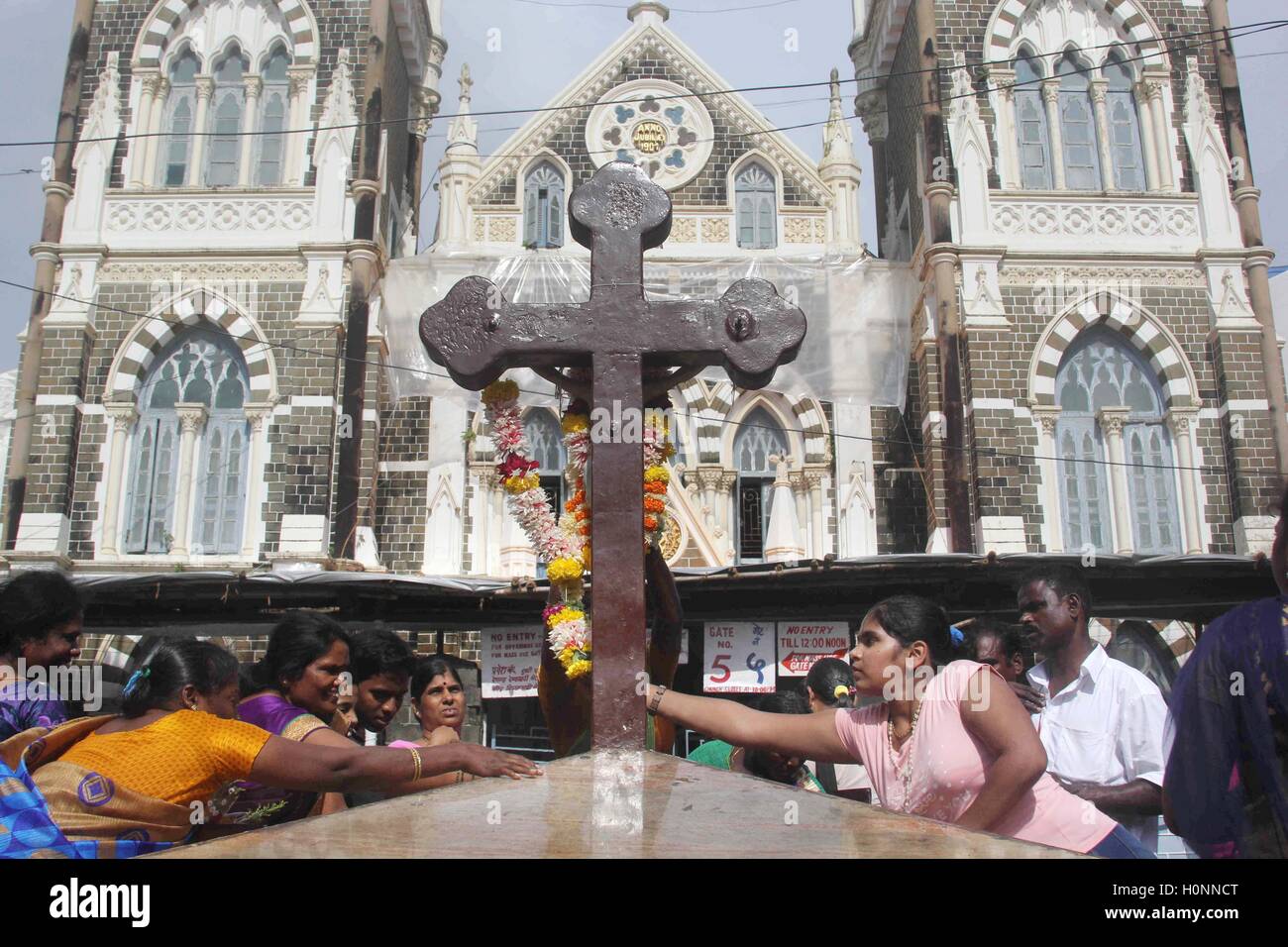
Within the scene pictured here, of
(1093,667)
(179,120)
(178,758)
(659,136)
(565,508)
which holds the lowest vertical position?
(178,758)

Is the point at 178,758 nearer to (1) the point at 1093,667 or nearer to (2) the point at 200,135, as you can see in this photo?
(1) the point at 1093,667

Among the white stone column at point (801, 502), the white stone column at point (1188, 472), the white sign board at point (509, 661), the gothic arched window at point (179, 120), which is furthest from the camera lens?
the gothic arched window at point (179, 120)

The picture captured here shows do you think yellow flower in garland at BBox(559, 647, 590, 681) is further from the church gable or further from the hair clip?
the church gable

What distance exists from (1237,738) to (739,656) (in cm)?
895

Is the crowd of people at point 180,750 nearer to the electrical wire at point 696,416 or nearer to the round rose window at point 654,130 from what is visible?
the electrical wire at point 696,416

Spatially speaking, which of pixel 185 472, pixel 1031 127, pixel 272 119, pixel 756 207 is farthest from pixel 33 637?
pixel 1031 127

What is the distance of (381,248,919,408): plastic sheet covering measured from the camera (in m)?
15.4

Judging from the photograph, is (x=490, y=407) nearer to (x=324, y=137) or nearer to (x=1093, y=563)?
(x=1093, y=563)

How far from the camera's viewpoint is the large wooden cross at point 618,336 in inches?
143

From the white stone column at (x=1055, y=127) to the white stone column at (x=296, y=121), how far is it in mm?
10046

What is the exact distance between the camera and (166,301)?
50.3ft

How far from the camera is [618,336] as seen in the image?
3791mm

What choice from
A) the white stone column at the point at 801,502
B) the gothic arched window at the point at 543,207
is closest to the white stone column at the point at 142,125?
the gothic arched window at the point at 543,207

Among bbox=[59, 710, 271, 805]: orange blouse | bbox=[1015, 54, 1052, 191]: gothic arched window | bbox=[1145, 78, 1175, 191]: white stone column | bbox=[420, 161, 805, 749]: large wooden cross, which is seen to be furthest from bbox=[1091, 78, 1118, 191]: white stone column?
bbox=[59, 710, 271, 805]: orange blouse
